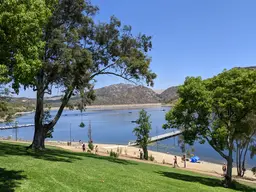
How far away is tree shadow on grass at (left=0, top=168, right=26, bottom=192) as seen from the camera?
8656mm

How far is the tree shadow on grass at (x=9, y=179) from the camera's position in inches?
341

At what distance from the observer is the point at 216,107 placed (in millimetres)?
17891

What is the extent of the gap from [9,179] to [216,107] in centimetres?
1297

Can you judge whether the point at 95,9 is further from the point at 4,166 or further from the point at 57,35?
the point at 4,166

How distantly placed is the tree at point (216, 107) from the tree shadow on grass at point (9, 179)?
10.5 m

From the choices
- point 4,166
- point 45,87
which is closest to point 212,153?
point 45,87

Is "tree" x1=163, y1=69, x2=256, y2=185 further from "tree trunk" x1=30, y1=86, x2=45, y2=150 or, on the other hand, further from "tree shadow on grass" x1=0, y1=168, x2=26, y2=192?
"tree shadow on grass" x1=0, y1=168, x2=26, y2=192

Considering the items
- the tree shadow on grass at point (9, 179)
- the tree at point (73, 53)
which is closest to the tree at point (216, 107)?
the tree at point (73, 53)

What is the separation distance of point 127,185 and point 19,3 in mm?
8278

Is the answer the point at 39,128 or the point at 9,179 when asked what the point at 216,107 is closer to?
the point at 39,128

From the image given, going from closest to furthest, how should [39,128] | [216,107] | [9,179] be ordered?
[9,179] < [216,107] < [39,128]

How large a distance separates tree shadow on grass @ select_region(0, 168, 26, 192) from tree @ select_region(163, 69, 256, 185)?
412 inches

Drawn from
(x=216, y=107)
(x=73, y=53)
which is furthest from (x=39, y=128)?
(x=216, y=107)

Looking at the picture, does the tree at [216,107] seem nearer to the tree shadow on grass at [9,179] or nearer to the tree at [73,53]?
the tree at [73,53]
